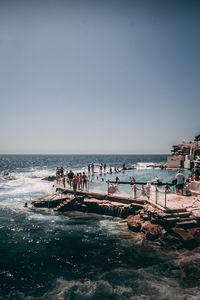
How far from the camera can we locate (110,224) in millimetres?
21469

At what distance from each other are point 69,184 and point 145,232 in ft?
47.9

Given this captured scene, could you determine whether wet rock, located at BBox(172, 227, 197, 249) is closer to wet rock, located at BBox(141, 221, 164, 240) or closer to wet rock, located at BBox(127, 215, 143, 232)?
wet rock, located at BBox(141, 221, 164, 240)

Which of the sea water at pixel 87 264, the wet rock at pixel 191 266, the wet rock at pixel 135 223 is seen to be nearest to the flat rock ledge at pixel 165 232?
the wet rock at pixel 135 223

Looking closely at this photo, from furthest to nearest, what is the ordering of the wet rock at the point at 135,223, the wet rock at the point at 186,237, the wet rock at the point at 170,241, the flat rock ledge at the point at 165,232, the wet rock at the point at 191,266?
the wet rock at the point at 135,223
the wet rock at the point at 170,241
the flat rock ledge at the point at 165,232
the wet rock at the point at 186,237
the wet rock at the point at 191,266

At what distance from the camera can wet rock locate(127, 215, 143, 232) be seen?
19031mm

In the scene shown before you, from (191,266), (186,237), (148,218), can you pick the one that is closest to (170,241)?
(186,237)

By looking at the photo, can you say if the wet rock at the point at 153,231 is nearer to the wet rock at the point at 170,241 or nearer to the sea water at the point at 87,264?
the wet rock at the point at 170,241

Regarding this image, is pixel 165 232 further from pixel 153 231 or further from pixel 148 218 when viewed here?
pixel 148 218

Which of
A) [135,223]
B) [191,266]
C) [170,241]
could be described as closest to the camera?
[191,266]

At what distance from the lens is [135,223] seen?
63.4 feet

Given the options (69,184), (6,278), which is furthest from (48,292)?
(69,184)

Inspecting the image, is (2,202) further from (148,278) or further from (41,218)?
(148,278)

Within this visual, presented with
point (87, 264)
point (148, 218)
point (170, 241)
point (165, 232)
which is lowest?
point (87, 264)

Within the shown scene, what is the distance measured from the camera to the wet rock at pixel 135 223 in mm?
19031
